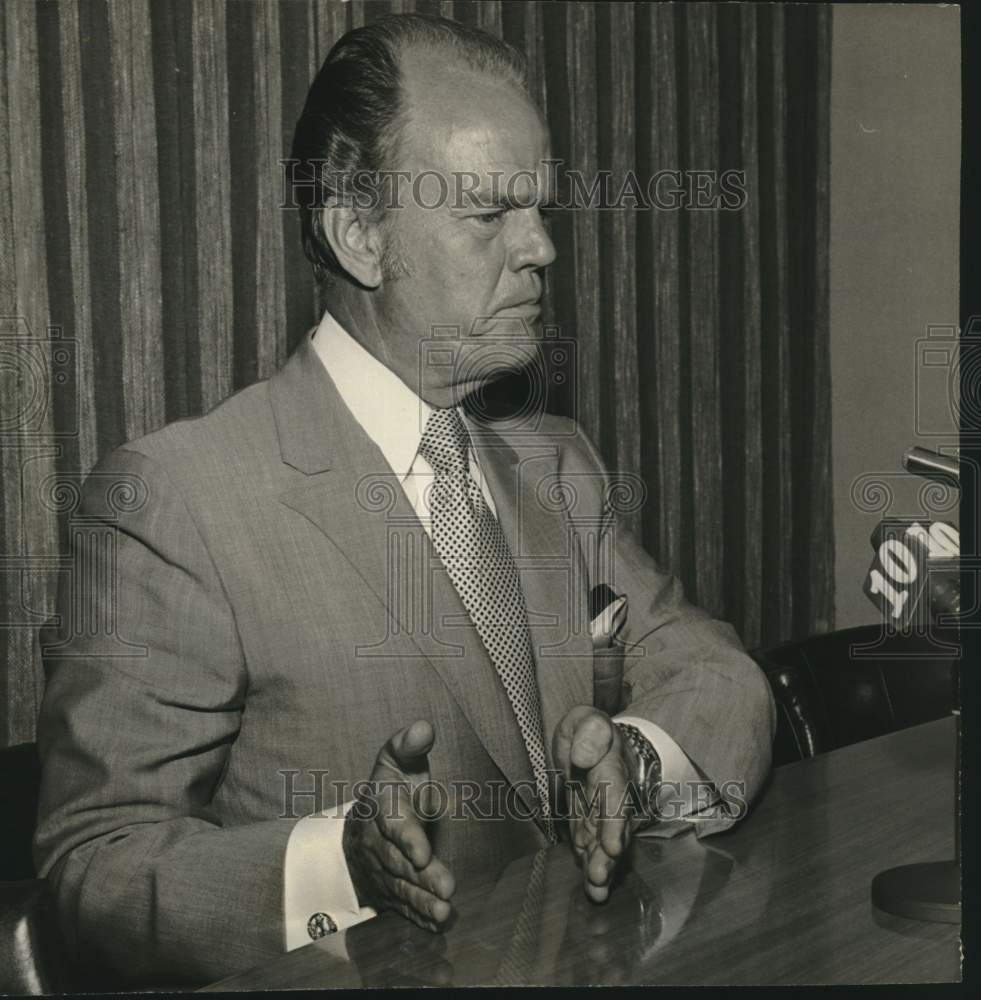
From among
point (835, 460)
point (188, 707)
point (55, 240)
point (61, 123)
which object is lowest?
point (188, 707)

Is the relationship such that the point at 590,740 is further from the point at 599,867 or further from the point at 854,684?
the point at 854,684

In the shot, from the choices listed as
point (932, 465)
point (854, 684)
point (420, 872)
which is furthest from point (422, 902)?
point (854, 684)

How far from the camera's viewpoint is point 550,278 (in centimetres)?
143

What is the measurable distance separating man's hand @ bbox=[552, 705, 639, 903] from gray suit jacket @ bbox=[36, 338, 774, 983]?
0.16m

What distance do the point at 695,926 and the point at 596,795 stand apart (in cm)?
14

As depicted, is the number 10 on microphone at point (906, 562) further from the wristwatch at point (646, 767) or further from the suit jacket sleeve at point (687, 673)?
the wristwatch at point (646, 767)

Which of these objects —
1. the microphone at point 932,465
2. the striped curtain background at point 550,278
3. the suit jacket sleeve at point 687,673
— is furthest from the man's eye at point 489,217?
the microphone at point 932,465

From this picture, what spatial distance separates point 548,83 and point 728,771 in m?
0.83

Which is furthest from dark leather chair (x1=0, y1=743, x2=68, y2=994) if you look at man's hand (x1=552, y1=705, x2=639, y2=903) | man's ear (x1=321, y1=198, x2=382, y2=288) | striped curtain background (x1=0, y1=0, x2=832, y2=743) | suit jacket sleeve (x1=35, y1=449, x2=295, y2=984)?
man's ear (x1=321, y1=198, x2=382, y2=288)

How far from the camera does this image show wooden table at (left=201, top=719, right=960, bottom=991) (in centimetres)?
87

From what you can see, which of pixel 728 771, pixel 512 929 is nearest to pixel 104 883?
pixel 512 929

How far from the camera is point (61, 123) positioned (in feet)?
3.86

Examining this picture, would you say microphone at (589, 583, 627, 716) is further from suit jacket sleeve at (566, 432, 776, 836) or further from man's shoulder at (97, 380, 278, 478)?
man's shoulder at (97, 380, 278, 478)

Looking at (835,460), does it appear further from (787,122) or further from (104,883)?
(104,883)
